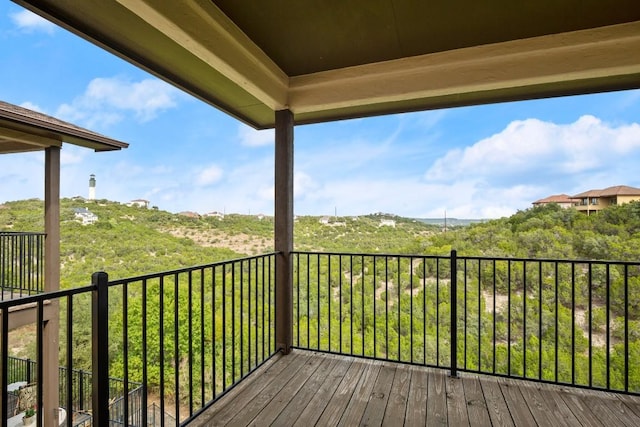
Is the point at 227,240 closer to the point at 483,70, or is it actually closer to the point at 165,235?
the point at 165,235

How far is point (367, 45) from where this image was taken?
7.84ft

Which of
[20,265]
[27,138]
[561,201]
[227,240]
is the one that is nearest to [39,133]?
[27,138]

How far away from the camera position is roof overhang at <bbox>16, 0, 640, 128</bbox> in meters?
1.91

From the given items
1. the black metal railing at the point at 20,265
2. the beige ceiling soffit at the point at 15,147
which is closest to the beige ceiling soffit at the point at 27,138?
the beige ceiling soffit at the point at 15,147

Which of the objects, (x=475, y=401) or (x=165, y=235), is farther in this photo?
(x=165, y=235)

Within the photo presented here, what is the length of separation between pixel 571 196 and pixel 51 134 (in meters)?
12.1

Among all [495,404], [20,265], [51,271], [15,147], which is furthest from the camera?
[20,265]

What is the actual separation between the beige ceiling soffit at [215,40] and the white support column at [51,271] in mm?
4399

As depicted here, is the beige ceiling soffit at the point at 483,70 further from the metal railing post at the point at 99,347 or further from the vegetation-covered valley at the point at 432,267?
the vegetation-covered valley at the point at 432,267

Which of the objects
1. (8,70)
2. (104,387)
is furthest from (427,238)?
(8,70)

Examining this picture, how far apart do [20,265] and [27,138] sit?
258 centimetres

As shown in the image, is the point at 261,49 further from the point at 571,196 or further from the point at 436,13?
the point at 571,196

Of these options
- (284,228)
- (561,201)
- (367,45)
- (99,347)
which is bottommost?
(99,347)

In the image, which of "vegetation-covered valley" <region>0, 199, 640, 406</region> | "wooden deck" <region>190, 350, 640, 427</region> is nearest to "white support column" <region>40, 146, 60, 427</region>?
"vegetation-covered valley" <region>0, 199, 640, 406</region>
